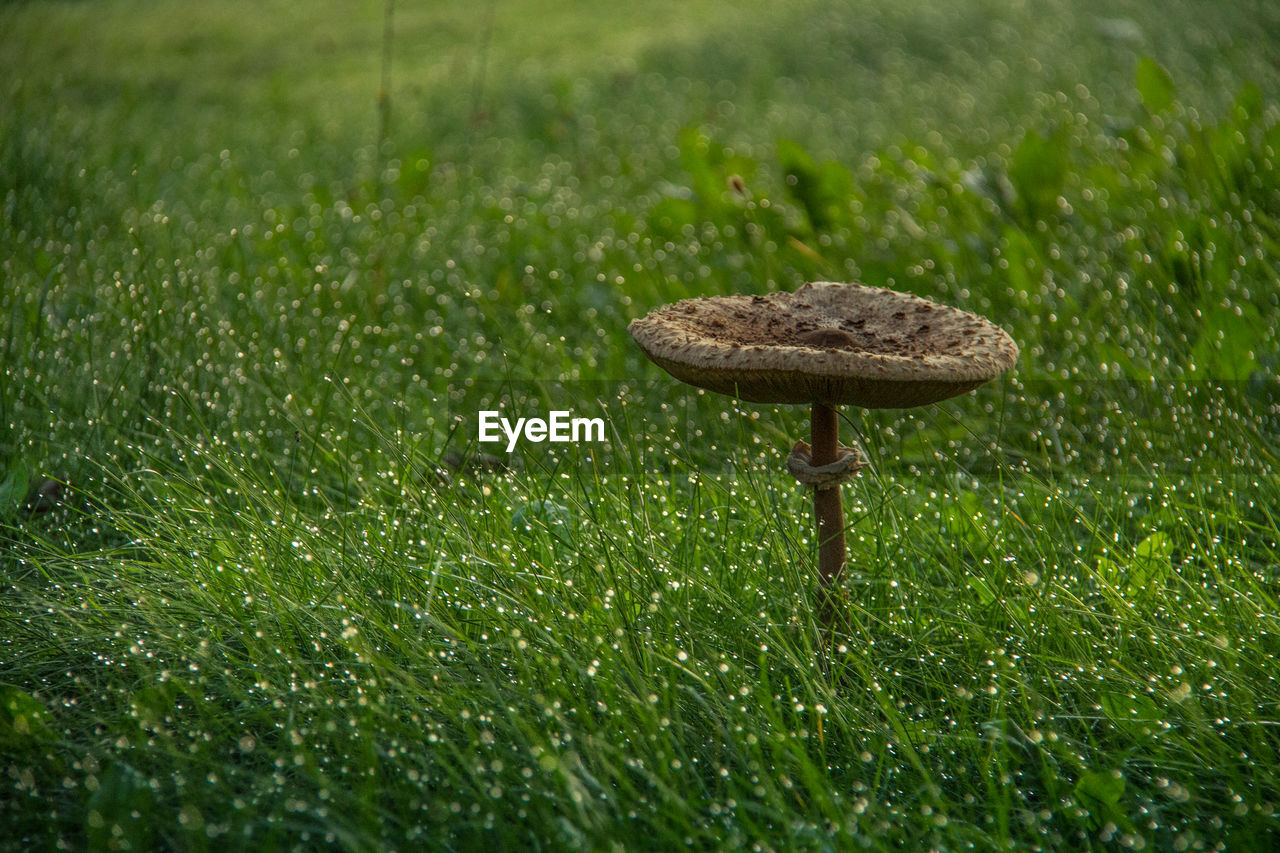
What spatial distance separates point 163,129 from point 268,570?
234 inches

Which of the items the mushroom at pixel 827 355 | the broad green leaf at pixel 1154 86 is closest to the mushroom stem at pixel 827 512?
the mushroom at pixel 827 355

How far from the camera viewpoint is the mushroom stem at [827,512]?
7.71 ft

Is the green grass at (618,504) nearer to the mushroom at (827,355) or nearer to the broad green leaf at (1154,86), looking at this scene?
the broad green leaf at (1154,86)

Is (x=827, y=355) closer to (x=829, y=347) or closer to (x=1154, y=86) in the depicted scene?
(x=829, y=347)

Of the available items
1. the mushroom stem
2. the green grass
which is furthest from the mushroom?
the green grass

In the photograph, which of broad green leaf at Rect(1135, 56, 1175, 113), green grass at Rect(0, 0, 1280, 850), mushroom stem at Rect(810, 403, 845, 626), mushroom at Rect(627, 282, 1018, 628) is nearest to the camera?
green grass at Rect(0, 0, 1280, 850)

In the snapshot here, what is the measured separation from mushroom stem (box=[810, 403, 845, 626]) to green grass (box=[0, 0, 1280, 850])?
73 millimetres

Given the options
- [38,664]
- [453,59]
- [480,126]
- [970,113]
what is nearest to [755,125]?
[970,113]

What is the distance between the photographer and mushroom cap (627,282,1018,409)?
200cm

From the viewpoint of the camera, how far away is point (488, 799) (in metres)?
1.82

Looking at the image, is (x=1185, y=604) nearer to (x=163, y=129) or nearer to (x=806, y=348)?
(x=806, y=348)

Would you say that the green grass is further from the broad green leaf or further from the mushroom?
the mushroom

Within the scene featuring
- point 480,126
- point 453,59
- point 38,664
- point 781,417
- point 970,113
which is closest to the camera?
point 38,664

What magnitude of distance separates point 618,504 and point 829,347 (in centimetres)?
85
